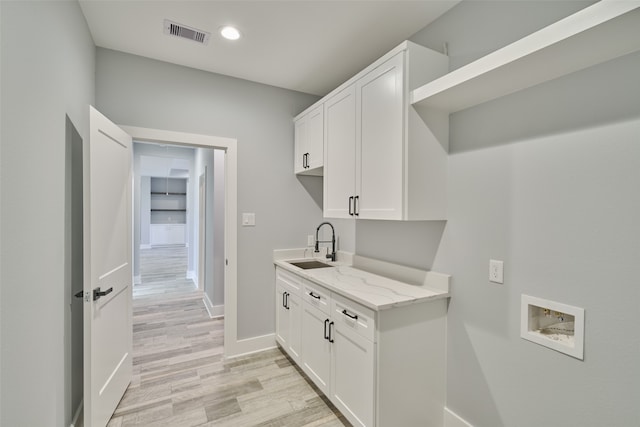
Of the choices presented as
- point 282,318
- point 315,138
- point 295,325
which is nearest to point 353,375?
point 295,325

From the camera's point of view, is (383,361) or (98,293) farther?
(98,293)

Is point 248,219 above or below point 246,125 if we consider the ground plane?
below

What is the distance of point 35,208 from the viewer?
51.1 inches

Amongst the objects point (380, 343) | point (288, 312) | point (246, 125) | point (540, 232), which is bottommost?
point (288, 312)

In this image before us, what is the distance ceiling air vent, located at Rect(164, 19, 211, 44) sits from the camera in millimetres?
2105

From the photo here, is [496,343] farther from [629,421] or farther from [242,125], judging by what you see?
[242,125]

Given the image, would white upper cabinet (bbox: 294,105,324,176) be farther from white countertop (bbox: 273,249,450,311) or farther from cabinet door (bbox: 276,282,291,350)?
cabinet door (bbox: 276,282,291,350)

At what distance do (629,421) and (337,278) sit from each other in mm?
1585

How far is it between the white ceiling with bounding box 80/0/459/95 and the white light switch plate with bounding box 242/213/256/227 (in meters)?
1.38

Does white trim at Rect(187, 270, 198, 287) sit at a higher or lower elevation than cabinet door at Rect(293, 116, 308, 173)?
lower

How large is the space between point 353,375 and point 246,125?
7.94 ft

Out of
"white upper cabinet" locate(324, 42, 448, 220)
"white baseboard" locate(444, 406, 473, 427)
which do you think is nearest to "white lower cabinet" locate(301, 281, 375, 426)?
"white baseboard" locate(444, 406, 473, 427)

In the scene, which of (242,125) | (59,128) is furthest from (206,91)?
(59,128)

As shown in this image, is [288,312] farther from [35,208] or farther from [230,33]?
[230,33]
